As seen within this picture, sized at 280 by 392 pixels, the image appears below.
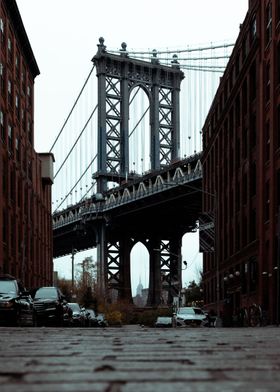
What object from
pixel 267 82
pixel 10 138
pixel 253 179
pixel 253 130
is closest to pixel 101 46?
pixel 10 138

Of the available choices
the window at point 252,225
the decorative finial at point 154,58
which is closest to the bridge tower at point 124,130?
the decorative finial at point 154,58

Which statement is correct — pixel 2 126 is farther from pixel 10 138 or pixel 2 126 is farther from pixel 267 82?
pixel 267 82

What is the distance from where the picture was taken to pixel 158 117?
10769 cm

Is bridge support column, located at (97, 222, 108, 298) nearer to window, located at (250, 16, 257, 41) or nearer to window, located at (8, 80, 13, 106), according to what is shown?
window, located at (8, 80, 13, 106)

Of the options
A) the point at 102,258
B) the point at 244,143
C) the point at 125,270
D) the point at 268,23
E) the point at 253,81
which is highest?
the point at 268,23

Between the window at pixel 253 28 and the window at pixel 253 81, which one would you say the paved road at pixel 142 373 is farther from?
the window at pixel 253 28

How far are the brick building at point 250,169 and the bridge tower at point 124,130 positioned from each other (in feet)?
107

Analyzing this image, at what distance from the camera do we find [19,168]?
213 feet

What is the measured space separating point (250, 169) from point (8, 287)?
1124 inches

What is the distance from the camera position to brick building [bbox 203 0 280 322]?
43.2 m

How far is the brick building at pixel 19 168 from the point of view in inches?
2218

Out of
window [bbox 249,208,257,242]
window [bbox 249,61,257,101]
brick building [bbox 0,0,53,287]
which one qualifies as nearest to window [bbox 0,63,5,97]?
brick building [bbox 0,0,53,287]

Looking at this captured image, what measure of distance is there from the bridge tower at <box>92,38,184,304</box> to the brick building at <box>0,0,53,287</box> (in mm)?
16384

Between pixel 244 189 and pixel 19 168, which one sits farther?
pixel 19 168
